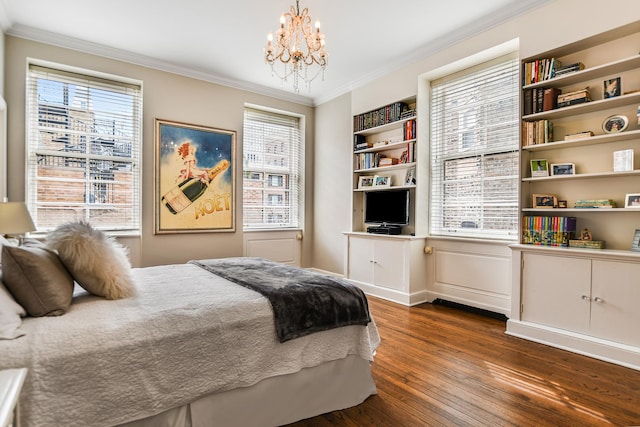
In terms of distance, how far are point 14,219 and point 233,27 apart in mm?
2573

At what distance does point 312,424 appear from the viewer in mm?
1758

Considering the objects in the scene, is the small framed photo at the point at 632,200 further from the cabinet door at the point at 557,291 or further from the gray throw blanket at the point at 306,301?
the gray throw blanket at the point at 306,301

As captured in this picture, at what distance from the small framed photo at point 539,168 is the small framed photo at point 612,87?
637 millimetres

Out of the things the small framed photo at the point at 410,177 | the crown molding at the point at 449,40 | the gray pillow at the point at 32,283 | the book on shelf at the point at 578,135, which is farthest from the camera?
the small framed photo at the point at 410,177

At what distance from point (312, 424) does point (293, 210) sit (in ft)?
13.5

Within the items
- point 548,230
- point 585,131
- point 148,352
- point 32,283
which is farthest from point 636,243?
point 32,283

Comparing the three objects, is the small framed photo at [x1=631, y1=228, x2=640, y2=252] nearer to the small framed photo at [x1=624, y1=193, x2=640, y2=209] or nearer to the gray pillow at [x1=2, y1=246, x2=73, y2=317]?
the small framed photo at [x1=624, y1=193, x2=640, y2=209]

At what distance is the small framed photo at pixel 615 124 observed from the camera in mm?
2633

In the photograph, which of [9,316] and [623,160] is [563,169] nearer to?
[623,160]

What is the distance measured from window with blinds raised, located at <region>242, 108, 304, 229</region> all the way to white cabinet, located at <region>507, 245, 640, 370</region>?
3.44m

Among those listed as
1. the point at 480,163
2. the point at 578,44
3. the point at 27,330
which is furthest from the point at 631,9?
the point at 27,330

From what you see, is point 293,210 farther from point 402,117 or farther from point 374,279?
point 402,117

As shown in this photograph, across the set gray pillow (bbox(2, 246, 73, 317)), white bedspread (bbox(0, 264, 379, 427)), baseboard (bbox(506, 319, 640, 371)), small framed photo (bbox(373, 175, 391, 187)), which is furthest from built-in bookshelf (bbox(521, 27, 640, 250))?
gray pillow (bbox(2, 246, 73, 317))

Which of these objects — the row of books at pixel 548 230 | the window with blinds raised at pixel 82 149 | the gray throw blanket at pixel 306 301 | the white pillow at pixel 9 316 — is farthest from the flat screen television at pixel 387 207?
the white pillow at pixel 9 316
